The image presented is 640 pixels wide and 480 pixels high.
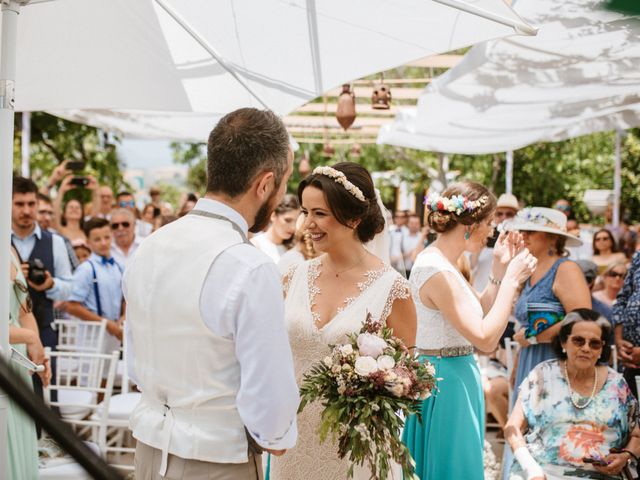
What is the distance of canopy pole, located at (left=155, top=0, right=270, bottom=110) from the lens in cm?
456

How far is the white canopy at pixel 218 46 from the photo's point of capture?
412cm

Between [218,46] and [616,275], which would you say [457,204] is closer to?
[218,46]

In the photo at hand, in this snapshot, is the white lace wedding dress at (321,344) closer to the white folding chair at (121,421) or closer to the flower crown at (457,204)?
the flower crown at (457,204)

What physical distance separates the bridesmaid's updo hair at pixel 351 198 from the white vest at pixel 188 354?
1035 mm

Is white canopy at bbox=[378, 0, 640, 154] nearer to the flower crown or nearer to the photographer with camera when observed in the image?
the flower crown

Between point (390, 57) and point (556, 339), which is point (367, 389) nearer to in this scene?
point (556, 339)

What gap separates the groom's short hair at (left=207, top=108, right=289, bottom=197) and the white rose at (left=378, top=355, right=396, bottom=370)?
31.2 inches

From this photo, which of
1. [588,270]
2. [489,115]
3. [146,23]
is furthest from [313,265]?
[489,115]

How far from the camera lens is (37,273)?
5.17 m

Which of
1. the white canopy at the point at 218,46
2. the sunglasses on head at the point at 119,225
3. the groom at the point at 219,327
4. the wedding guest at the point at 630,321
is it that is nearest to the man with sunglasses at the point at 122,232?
the sunglasses on head at the point at 119,225

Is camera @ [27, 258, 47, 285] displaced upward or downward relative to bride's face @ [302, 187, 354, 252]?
downward

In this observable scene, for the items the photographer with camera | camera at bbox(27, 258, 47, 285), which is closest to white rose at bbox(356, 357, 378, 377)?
the photographer with camera

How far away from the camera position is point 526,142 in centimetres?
912

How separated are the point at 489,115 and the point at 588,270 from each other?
2.04 m
